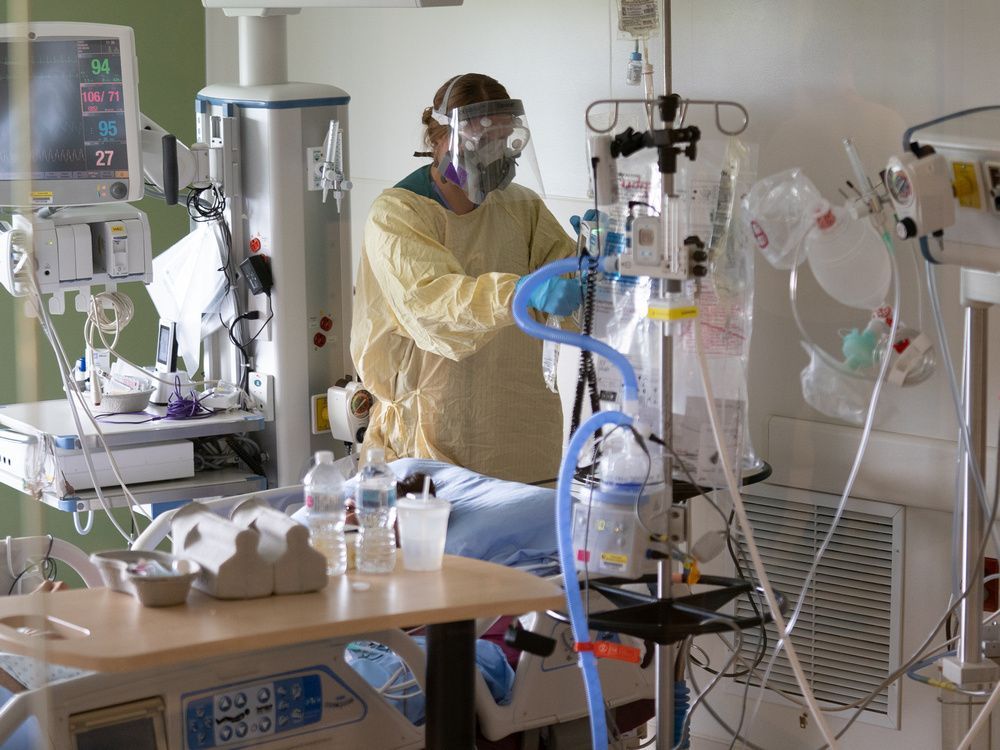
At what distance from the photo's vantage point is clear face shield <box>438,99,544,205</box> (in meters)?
3.34

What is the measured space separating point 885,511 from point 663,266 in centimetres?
134

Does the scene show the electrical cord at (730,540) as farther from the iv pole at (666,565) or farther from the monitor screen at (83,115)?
the monitor screen at (83,115)

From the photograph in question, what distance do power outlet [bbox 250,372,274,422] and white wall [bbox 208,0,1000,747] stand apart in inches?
35.4

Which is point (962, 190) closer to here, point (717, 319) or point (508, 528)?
point (717, 319)

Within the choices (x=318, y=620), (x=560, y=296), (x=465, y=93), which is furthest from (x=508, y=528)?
(x=465, y=93)

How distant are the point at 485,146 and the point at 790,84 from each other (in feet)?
2.60

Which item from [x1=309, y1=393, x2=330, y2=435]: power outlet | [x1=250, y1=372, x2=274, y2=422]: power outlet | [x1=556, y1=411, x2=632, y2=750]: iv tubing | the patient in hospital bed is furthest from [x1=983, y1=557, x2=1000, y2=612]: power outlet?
[x1=250, y1=372, x2=274, y2=422]: power outlet

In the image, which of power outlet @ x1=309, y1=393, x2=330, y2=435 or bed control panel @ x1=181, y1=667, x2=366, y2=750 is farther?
power outlet @ x1=309, y1=393, x2=330, y2=435

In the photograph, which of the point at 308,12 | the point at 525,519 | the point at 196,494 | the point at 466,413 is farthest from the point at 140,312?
the point at 525,519

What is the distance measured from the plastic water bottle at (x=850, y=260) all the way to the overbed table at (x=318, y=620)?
0.80 m

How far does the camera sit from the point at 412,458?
135 inches

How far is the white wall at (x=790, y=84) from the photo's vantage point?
3193 millimetres

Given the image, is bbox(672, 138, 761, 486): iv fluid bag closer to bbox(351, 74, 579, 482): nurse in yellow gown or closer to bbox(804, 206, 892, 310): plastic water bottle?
bbox(804, 206, 892, 310): plastic water bottle

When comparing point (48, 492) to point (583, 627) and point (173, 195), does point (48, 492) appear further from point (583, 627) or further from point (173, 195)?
point (583, 627)
